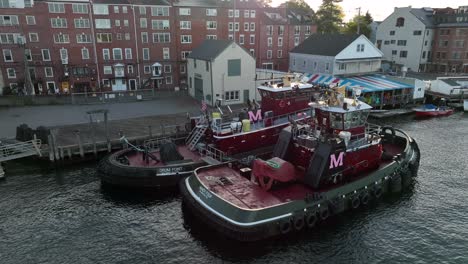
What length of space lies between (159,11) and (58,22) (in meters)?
13.5

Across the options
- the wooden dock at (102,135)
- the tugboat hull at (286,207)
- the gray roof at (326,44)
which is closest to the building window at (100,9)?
the wooden dock at (102,135)

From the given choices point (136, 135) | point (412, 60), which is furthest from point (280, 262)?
point (412, 60)

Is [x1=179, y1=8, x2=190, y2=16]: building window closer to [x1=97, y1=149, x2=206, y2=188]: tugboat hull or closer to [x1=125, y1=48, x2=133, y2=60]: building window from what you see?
[x1=125, y1=48, x2=133, y2=60]: building window

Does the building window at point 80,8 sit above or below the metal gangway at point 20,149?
above

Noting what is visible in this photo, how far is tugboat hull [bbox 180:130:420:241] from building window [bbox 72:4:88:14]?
36462 mm

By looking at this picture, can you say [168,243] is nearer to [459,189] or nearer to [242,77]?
[459,189]

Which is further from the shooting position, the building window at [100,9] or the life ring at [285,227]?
the building window at [100,9]

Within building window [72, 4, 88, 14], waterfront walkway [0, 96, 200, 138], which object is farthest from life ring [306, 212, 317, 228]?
building window [72, 4, 88, 14]

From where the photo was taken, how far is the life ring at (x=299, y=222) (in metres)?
17.4

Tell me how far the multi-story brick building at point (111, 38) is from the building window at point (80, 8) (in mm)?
125

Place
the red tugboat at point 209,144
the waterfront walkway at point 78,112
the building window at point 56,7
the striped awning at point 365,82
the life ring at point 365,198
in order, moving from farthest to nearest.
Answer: the building window at point 56,7
the striped awning at point 365,82
the waterfront walkway at point 78,112
the red tugboat at point 209,144
the life ring at point 365,198

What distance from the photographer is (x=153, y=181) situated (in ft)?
72.2

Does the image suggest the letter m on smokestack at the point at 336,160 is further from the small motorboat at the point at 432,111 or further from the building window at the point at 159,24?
the building window at the point at 159,24

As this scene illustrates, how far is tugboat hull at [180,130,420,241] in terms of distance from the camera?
1631 cm
